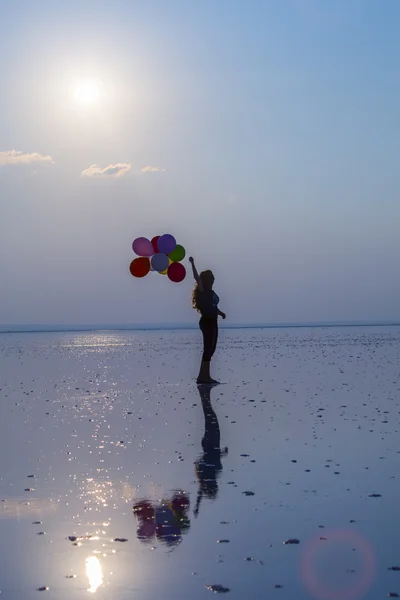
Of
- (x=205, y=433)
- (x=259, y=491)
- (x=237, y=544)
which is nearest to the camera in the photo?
(x=237, y=544)

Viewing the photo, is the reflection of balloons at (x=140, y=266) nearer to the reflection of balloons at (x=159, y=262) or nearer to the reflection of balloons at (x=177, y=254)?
the reflection of balloons at (x=159, y=262)

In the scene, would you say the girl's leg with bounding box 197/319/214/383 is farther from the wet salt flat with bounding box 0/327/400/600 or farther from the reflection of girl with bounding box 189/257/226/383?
the wet salt flat with bounding box 0/327/400/600

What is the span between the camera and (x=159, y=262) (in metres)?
19.4

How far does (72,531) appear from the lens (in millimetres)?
6375

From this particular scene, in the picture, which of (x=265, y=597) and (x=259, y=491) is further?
(x=259, y=491)

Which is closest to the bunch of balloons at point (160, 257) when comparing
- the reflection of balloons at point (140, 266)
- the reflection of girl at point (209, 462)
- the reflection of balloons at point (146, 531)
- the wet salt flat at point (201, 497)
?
the reflection of balloons at point (140, 266)

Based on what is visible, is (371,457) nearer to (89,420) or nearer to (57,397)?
(89,420)

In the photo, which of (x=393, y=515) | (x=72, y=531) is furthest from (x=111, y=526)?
(x=393, y=515)

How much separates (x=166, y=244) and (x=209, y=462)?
10.5 meters

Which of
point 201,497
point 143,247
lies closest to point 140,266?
point 143,247

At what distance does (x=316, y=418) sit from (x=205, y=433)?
2097 mm

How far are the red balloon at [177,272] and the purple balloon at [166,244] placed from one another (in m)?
0.38

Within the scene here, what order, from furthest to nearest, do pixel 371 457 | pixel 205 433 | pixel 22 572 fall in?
pixel 205 433
pixel 371 457
pixel 22 572

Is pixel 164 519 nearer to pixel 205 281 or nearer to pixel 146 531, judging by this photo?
pixel 146 531
